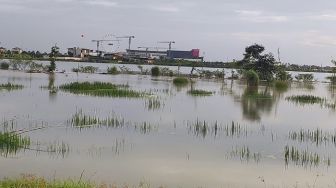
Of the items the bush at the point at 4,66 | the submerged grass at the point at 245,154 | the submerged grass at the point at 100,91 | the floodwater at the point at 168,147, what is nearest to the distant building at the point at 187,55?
the bush at the point at 4,66

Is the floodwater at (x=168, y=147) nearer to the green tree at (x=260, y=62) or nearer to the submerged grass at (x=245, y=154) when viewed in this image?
the submerged grass at (x=245, y=154)

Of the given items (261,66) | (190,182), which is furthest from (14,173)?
(261,66)

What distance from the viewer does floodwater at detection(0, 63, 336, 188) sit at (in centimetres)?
841

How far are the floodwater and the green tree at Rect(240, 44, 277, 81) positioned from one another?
2697cm

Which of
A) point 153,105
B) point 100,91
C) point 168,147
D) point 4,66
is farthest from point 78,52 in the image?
point 168,147

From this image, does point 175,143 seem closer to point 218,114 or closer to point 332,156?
point 332,156

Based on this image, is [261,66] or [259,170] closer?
[259,170]

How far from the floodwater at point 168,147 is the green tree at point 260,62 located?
1062 inches

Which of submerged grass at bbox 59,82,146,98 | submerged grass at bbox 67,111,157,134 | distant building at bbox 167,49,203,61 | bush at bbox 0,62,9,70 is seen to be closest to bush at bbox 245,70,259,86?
submerged grass at bbox 59,82,146,98

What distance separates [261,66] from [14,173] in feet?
131

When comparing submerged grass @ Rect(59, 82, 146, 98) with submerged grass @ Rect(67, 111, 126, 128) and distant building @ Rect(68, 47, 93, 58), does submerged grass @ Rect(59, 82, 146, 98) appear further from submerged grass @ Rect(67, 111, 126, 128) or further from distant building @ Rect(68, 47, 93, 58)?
distant building @ Rect(68, 47, 93, 58)

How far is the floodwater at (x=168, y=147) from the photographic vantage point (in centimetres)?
841

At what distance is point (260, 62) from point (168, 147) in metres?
36.4

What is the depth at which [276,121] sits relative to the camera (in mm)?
16750
